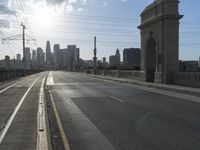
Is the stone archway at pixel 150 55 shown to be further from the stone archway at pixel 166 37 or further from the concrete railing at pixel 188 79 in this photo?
the concrete railing at pixel 188 79

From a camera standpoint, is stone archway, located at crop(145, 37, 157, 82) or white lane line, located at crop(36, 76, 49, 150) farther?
stone archway, located at crop(145, 37, 157, 82)

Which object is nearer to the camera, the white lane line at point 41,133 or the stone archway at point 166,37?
the white lane line at point 41,133

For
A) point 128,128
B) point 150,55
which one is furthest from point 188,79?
→ point 128,128

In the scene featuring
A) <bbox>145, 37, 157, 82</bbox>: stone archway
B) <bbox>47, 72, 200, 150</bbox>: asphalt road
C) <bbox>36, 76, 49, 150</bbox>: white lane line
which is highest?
<bbox>145, 37, 157, 82</bbox>: stone archway

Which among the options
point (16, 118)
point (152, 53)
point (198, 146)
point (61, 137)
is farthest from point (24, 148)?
point (152, 53)

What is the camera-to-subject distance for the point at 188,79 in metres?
32.2

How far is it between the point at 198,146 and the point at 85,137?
291cm

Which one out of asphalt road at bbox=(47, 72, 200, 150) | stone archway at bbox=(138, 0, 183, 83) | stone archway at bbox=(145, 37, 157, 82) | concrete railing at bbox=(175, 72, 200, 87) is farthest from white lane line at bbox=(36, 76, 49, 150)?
stone archway at bbox=(145, 37, 157, 82)

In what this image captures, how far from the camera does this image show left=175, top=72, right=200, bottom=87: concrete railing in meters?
30.5

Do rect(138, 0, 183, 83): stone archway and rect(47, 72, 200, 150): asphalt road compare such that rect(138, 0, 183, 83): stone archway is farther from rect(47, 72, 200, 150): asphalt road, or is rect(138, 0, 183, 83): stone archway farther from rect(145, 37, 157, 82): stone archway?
rect(47, 72, 200, 150): asphalt road

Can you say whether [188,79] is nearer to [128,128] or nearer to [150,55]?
[150,55]

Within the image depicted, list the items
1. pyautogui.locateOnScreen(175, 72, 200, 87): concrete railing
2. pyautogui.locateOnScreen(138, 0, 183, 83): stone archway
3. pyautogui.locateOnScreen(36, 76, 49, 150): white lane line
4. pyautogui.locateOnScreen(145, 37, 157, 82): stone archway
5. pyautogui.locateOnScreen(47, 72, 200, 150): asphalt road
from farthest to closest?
pyautogui.locateOnScreen(145, 37, 157, 82): stone archway < pyautogui.locateOnScreen(138, 0, 183, 83): stone archway < pyautogui.locateOnScreen(175, 72, 200, 87): concrete railing < pyautogui.locateOnScreen(47, 72, 200, 150): asphalt road < pyautogui.locateOnScreen(36, 76, 49, 150): white lane line

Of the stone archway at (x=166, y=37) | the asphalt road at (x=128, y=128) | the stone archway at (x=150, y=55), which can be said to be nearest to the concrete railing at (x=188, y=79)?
the stone archway at (x=166, y=37)

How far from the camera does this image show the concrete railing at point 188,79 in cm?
3048
